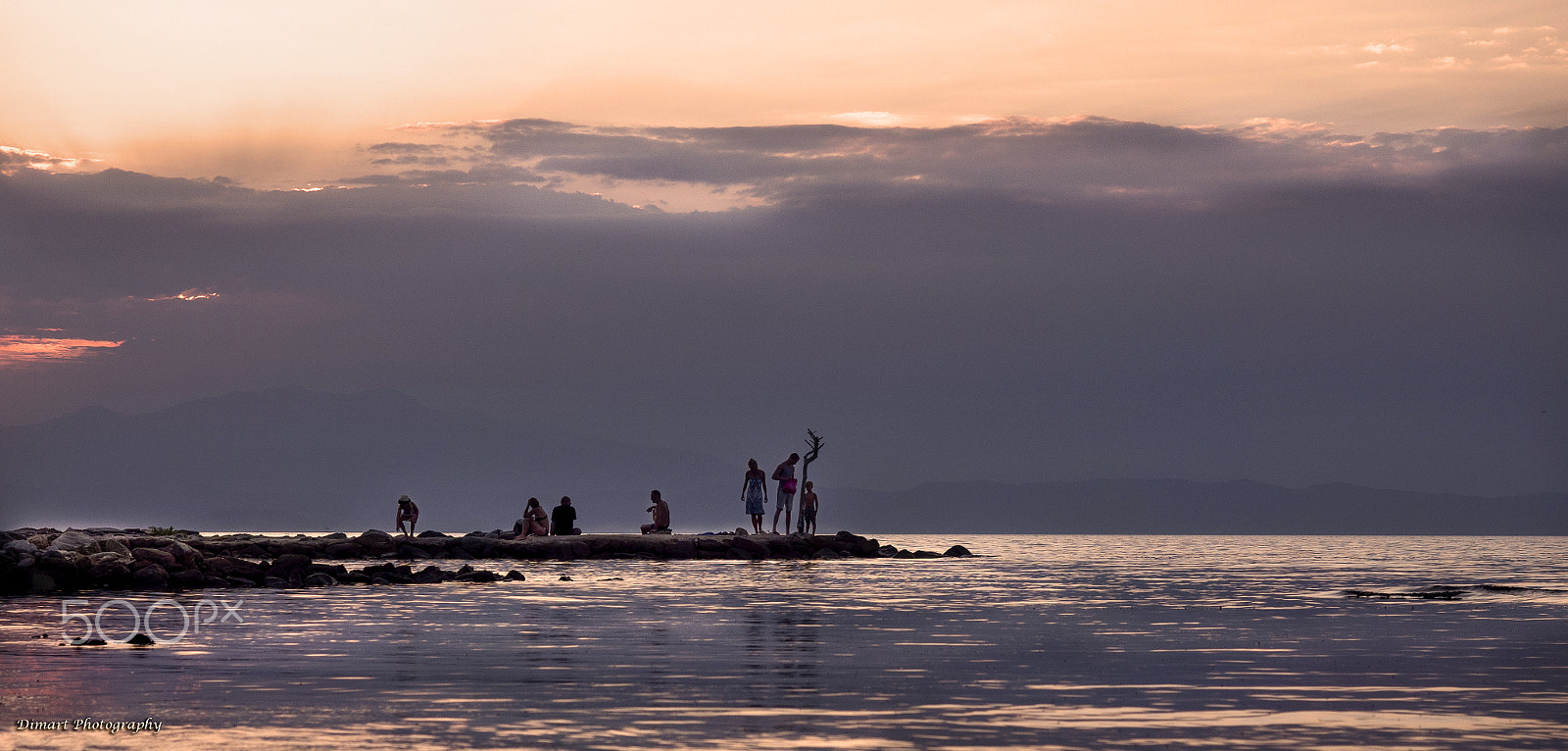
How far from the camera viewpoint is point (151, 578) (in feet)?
88.2

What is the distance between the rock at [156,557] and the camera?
1125 inches

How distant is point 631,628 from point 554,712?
7.64 m

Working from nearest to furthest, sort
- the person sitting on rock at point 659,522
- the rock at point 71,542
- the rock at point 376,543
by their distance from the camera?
the rock at point 71,542
the rock at point 376,543
the person sitting on rock at point 659,522

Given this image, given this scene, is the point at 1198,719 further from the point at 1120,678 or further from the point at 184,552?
the point at 184,552

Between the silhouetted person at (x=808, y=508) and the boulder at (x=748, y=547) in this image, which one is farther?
the silhouetted person at (x=808, y=508)

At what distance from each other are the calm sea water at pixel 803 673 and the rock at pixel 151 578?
5.78ft

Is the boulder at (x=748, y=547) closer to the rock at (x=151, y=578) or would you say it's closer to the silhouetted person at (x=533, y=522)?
the silhouetted person at (x=533, y=522)

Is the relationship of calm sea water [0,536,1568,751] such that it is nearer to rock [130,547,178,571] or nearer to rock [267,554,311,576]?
rock [267,554,311,576]

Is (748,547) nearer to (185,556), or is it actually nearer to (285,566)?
(285,566)

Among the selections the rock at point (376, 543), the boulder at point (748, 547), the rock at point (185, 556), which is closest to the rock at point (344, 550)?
the rock at point (376, 543)

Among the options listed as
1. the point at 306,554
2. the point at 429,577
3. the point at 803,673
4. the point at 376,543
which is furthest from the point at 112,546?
the point at 803,673

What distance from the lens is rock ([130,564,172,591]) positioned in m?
26.7

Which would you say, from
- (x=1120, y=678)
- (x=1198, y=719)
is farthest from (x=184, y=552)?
(x=1198, y=719)

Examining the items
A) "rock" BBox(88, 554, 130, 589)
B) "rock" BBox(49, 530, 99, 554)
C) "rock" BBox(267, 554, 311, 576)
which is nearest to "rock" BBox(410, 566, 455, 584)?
"rock" BBox(267, 554, 311, 576)
